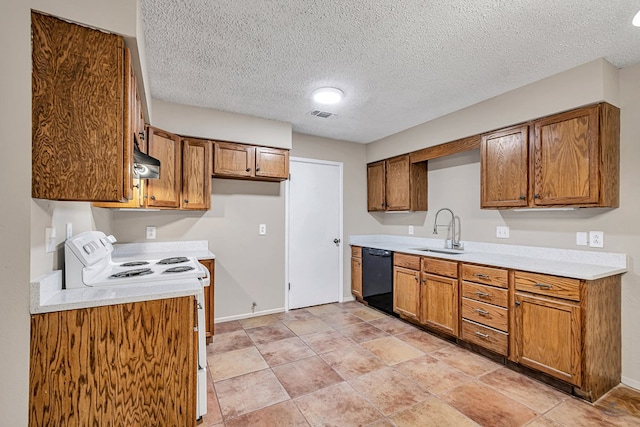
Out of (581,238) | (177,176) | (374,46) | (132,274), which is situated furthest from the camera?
(177,176)

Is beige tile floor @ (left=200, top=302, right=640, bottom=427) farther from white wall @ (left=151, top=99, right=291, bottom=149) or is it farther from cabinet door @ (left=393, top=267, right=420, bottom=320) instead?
white wall @ (left=151, top=99, right=291, bottom=149)

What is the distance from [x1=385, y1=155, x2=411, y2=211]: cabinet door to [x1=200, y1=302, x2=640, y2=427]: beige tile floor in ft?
5.52

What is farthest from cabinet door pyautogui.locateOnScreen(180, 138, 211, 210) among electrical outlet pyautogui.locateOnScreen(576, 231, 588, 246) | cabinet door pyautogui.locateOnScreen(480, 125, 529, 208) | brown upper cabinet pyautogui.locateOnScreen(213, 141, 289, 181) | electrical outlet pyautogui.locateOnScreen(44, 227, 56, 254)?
electrical outlet pyautogui.locateOnScreen(576, 231, 588, 246)

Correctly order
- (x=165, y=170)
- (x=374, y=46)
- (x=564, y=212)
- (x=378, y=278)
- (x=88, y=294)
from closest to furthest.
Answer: (x=88, y=294)
(x=374, y=46)
(x=564, y=212)
(x=165, y=170)
(x=378, y=278)

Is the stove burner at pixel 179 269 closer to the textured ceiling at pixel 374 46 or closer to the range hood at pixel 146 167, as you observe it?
the range hood at pixel 146 167

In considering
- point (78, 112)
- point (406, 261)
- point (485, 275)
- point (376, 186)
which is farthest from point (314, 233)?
point (78, 112)

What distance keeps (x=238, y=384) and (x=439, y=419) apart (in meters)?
1.43

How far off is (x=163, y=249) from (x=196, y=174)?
894 mm

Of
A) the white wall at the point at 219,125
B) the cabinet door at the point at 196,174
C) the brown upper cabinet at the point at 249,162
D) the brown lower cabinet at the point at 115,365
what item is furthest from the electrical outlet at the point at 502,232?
the cabinet door at the point at 196,174

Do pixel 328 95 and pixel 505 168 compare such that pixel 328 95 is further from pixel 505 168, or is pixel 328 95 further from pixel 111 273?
pixel 111 273

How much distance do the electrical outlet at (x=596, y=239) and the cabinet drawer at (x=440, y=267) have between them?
104 cm

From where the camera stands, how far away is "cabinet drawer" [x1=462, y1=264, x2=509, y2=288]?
2.52m

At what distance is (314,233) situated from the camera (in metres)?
4.25

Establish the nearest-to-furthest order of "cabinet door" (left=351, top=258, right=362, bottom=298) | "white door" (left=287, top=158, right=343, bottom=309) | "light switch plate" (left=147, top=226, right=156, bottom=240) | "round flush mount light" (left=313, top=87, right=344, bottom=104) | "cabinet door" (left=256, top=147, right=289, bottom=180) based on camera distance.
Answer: "round flush mount light" (left=313, top=87, right=344, bottom=104)
"light switch plate" (left=147, top=226, right=156, bottom=240)
"cabinet door" (left=256, top=147, right=289, bottom=180)
"white door" (left=287, top=158, right=343, bottom=309)
"cabinet door" (left=351, top=258, right=362, bottom=298)
